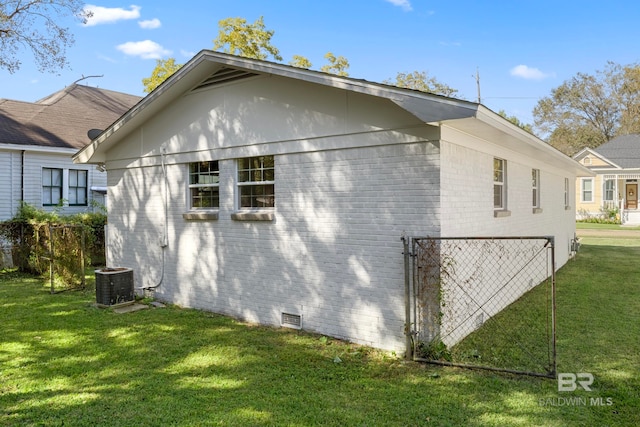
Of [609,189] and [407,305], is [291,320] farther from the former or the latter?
[609,189]

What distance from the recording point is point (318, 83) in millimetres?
5961

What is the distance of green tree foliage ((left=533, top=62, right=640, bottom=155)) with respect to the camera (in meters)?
42.4

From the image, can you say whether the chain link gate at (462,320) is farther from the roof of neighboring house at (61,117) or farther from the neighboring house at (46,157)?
the roof of neighboring house at (61,117)

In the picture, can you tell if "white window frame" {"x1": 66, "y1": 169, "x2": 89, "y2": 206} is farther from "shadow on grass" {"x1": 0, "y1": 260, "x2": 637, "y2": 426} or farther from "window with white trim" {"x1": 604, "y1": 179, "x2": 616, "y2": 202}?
"window with white trim" {"x1": 604, "y1": 179, "x2": 616, "y2": 202}

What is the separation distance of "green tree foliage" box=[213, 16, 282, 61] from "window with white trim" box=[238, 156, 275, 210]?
1462cm

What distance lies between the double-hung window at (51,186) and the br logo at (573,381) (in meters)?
17.0

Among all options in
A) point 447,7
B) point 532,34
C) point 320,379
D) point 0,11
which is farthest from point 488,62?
point 320,379

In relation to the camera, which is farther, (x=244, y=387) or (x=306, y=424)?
(x=244, y=387)

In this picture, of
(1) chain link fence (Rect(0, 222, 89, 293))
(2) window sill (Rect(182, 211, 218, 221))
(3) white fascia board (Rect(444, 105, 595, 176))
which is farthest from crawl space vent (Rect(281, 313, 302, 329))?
(1) chain link fence (Rect(0, 222, 89, 293))

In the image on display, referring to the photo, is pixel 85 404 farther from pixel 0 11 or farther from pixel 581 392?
pixel 0 11

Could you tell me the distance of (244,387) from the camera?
180 inches

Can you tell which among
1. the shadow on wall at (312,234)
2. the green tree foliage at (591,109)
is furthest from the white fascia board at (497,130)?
the green tree foliage at (591,109)

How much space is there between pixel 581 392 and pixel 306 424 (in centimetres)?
285

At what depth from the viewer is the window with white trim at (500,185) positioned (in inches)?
311
